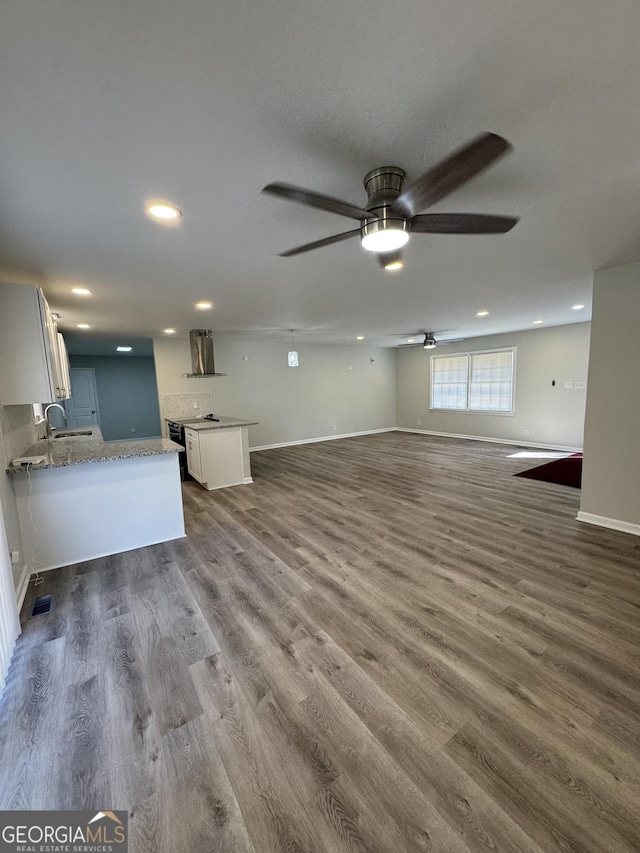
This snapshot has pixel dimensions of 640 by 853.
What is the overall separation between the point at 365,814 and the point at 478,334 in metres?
7.85

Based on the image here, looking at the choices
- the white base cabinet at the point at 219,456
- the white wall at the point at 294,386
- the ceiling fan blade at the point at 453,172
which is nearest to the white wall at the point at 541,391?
the white wall at the point at 294,386

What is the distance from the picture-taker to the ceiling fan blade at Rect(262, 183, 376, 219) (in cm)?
125

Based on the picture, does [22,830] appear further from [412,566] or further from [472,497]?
[472,497]

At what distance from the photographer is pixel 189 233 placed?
85.0 inches

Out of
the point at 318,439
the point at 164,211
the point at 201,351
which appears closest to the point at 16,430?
the point at 164,211

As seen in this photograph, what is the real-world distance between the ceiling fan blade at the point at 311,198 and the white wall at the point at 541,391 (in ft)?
22.0

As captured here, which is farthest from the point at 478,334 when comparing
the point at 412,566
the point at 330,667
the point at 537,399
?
the point at 330,667

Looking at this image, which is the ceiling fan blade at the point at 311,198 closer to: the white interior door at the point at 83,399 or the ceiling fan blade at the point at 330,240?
the ceiling fan blade at the point at 330,240

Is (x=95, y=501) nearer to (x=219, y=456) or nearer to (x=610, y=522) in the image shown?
(x=219, y=456)

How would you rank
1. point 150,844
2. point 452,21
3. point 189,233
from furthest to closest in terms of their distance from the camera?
point 189,233 → point 150,844 → point 452,21

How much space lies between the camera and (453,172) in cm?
115

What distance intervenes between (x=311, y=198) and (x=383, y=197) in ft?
1.30

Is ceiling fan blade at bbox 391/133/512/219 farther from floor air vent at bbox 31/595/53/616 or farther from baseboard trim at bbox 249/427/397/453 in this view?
baseboard trim at bbox 249/427/397/453

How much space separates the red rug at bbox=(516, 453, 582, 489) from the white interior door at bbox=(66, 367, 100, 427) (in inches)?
388
